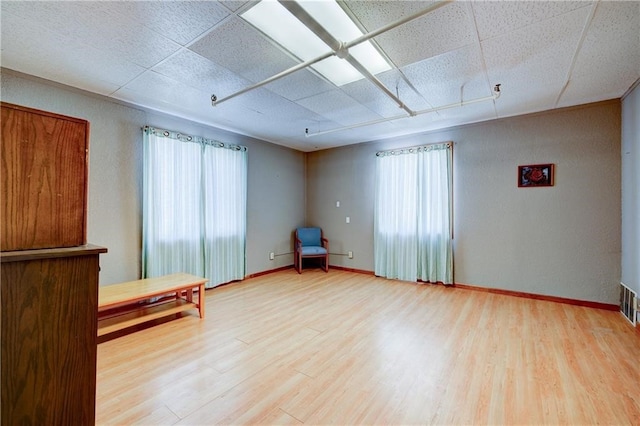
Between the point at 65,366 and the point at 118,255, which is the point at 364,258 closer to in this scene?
the point at 118,255

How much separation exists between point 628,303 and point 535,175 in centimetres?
171

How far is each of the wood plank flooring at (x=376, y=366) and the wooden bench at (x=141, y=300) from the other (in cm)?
14

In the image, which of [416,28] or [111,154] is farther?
[111,154]

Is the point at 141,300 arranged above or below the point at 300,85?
below

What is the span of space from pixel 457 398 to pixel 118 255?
146 inches

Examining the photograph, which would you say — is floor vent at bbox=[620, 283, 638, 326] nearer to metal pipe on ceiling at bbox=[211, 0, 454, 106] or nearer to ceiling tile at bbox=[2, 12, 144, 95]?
metal pipe on ceiling at bbox=[211, 0, 454, 106]

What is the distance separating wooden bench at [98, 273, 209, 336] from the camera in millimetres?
2564

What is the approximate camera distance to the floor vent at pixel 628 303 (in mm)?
2803

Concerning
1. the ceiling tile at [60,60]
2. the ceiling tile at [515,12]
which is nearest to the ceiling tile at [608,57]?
the ceiling tile at [515,12]

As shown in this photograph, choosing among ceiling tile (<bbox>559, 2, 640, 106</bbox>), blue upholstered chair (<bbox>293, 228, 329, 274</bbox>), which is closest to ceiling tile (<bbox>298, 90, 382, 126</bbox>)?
ceiling tile (<bbox>559, 2, 640, 106</bbox>)

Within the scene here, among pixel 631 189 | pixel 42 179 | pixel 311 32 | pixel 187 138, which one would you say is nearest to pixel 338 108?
pixel 311 32

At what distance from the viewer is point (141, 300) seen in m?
3.03

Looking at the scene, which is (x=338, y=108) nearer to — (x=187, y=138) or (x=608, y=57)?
(x=187, y=138)

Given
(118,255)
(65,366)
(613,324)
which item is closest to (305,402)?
(65,366)
